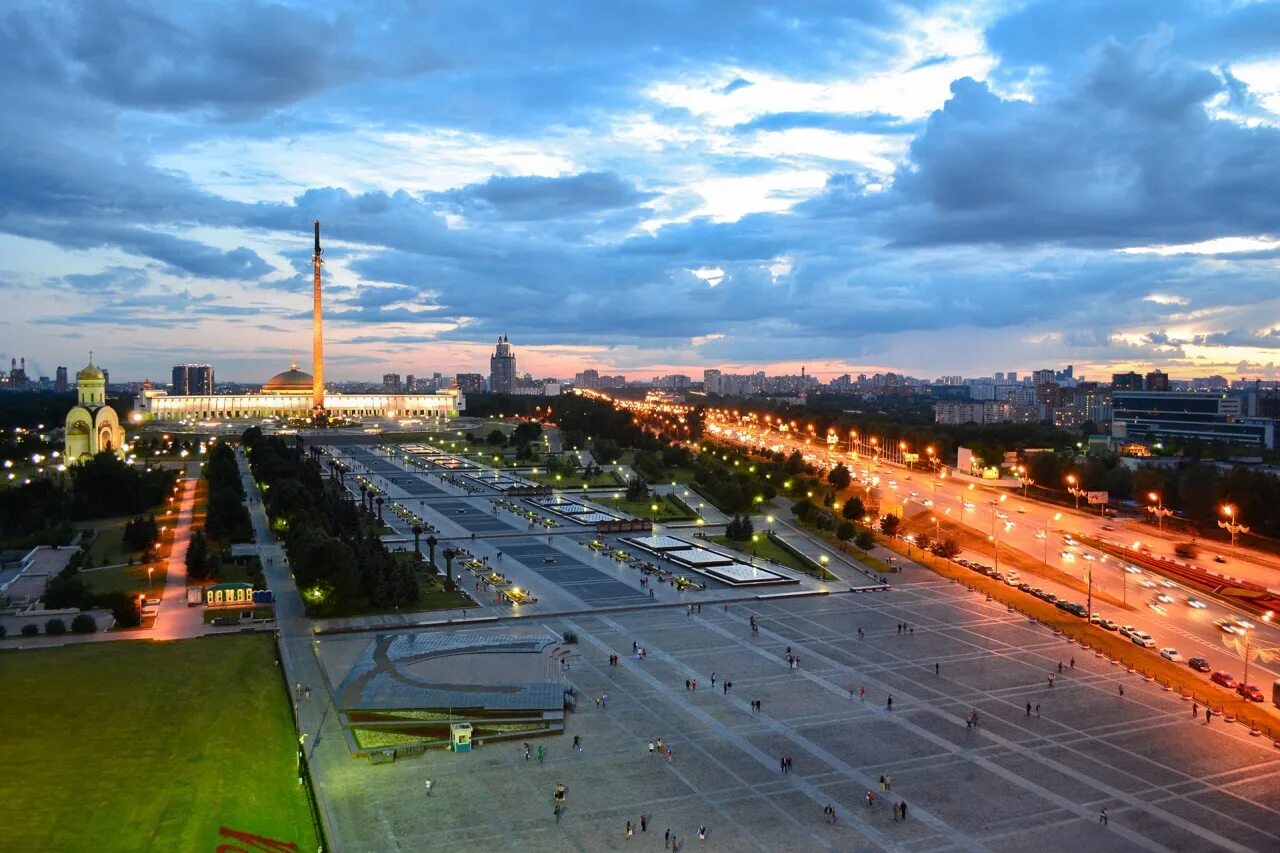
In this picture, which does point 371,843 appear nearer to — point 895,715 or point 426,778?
point 426,778

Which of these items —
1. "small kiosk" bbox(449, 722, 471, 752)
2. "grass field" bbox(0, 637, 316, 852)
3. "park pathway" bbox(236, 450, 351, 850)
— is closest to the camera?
"grass field" bbox(0, 637, 316, 852)

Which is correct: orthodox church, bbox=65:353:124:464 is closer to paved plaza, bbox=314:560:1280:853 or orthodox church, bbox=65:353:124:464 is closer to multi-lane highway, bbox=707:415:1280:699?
paved plaza, bbox=314:560:1280:853

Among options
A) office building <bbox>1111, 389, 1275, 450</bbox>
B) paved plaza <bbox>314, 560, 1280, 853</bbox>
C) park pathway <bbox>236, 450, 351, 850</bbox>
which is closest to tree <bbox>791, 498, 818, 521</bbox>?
paved plaza <bbox>314, 560, 1280, 853</bbox>

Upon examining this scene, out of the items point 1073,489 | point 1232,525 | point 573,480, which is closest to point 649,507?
point 573,480

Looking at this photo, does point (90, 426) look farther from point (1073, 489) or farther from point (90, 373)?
point (1073, 489)

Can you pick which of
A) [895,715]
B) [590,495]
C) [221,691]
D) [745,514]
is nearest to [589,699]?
[895,715]

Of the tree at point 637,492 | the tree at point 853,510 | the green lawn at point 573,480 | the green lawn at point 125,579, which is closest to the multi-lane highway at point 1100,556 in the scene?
the tree at point 853,510

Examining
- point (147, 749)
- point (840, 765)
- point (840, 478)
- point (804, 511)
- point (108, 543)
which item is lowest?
point (840, 765)
